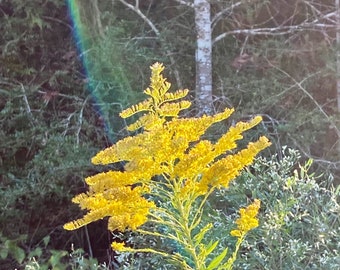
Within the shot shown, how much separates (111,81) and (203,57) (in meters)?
0.47

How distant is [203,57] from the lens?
2914 millimetres

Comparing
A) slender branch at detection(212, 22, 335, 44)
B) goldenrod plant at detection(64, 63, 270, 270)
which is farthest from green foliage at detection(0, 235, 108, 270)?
goldenrod plant at detection(64, 63, 270, 270)

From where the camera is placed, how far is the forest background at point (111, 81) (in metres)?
2.89

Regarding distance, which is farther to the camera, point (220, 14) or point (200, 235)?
point (220, 14)

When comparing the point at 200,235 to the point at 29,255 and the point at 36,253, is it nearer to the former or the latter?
the point at 36,253

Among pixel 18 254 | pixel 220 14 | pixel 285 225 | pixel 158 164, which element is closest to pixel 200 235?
pixel 158 164

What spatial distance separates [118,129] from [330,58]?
3.63 feet

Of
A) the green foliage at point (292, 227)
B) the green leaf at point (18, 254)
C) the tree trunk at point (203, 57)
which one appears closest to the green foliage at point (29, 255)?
the green leaf at point (18, 254)

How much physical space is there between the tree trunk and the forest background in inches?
0.5

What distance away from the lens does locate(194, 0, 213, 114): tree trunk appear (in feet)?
9.37

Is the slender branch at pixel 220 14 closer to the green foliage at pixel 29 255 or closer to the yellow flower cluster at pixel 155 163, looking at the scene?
the green foliage at pixel 29 255

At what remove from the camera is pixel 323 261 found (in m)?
1.67

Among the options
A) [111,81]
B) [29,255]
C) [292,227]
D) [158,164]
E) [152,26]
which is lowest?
[29,255]

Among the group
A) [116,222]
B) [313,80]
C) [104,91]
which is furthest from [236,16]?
[116,222]
